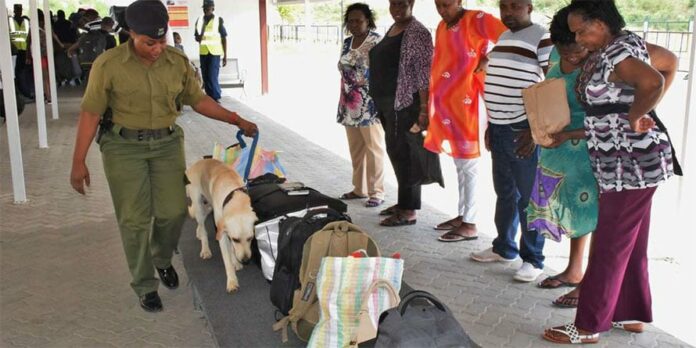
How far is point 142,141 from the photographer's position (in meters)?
3.97

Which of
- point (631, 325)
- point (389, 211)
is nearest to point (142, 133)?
point (389, 211)

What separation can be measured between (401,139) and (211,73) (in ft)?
31.3

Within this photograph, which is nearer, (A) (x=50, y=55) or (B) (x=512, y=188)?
(B) (x=512, y=188)

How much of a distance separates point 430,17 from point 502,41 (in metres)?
16.1

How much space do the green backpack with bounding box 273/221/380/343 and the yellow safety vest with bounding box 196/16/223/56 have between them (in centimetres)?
1125

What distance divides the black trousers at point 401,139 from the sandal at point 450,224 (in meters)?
0.27

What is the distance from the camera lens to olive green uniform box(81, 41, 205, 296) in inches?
151

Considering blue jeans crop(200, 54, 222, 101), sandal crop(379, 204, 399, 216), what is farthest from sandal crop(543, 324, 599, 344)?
blue jeans crop(200, 54, 222, 101)

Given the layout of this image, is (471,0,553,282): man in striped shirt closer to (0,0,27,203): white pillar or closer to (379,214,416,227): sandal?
(379,214,416,227): sandal

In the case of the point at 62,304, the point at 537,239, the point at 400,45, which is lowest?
the point at 62,304

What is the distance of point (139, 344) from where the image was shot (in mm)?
3938

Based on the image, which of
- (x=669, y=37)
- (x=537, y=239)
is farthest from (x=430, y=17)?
(x=537, y=239)

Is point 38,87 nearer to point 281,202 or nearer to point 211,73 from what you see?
point 211,73

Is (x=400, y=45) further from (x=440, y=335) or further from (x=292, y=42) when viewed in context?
(x=292, y=42)
